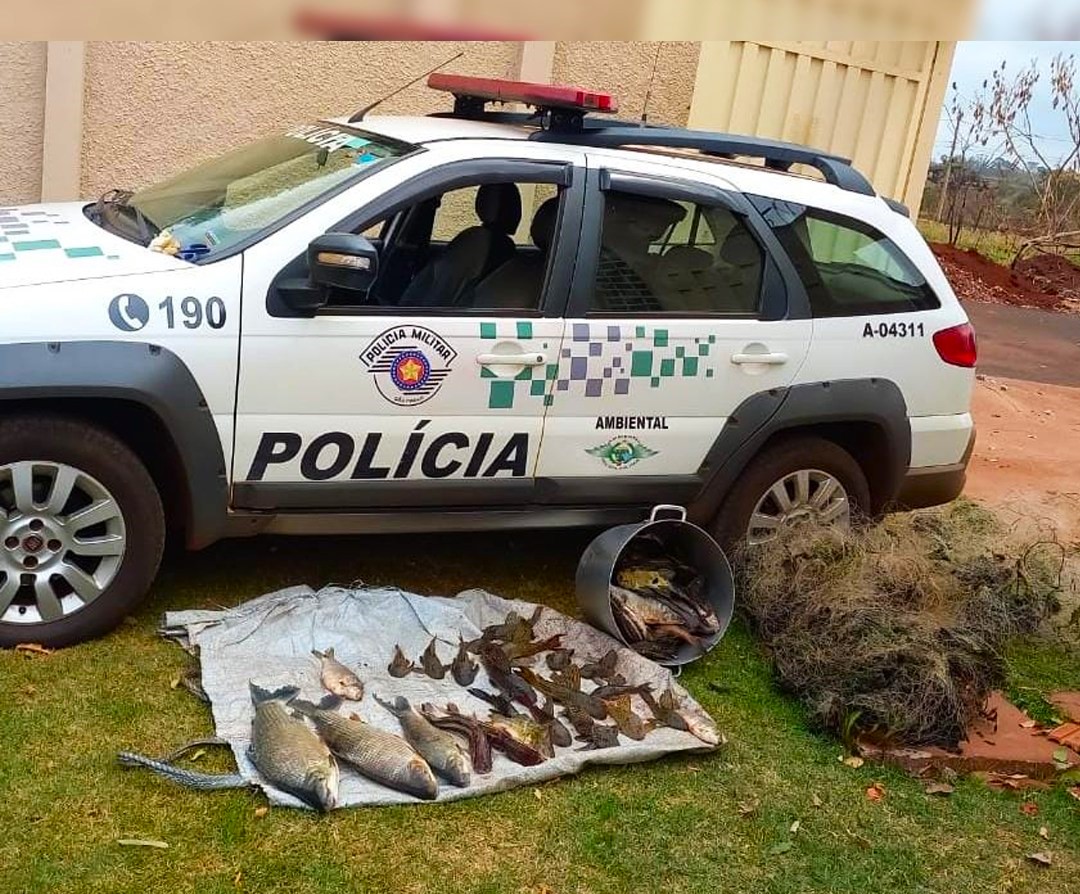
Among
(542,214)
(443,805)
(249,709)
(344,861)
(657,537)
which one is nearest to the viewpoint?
(344,861)

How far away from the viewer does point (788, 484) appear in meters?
5.09

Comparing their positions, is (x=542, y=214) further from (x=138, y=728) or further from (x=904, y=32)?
(x=904, y=32)

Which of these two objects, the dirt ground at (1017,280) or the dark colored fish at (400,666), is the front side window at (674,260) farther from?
the dirt ground at (1017,280)

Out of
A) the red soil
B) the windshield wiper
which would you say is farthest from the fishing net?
the red soil

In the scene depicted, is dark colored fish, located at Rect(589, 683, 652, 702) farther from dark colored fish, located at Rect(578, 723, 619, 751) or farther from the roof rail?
the roof rail

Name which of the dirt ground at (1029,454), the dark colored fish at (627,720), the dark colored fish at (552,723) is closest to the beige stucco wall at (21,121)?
the dark colored fish at (552,723)

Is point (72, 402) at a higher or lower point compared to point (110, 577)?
higher

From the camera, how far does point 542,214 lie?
4.56 meters

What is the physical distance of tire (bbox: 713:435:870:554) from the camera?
4.98 metres

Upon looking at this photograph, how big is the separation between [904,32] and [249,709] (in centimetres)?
353

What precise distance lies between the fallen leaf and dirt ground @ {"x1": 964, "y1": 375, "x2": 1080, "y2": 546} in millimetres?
4598

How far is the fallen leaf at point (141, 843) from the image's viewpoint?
3152 mm

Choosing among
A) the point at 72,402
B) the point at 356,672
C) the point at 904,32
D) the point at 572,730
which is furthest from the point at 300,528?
the point at 904,32

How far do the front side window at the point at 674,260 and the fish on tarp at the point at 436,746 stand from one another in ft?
5.20
